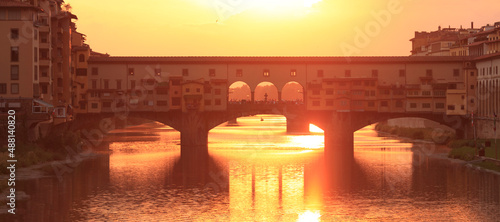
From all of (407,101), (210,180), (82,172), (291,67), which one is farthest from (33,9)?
(407,101)

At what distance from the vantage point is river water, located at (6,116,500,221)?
1795 inches

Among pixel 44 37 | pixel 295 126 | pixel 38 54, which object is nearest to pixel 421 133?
pixel 295 126

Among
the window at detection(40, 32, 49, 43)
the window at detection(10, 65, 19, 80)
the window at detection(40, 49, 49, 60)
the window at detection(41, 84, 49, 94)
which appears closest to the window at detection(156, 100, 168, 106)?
the window at detection(41, 84, 49, 94)

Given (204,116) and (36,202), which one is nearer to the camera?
(36,202)

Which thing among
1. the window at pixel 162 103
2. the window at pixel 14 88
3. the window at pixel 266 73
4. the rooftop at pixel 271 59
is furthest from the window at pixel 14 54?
the window at pixel 266 73

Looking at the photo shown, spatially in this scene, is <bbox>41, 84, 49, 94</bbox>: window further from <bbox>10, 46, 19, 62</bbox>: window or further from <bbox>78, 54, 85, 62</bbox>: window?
<bbox>78, 54, 85, 62</bbox>: window

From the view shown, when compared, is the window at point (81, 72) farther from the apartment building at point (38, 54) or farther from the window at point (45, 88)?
the window at point (45, 88)

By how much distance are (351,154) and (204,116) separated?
68.7 ft

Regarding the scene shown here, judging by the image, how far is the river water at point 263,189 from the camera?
150ft

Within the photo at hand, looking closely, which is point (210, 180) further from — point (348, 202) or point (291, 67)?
point (291, 67)

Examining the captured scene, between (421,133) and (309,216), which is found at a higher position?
(421,133)

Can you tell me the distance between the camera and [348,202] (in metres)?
50.7

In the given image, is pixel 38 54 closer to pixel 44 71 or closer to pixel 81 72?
pixel 44 71

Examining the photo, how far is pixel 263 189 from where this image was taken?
57281 mm
